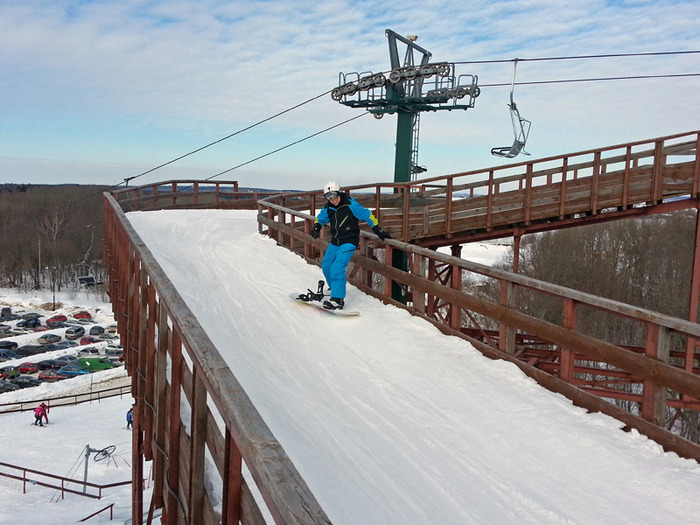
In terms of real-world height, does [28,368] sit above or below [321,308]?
below

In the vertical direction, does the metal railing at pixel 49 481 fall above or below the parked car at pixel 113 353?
above

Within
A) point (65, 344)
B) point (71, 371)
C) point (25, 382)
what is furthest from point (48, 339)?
point (25, 382)

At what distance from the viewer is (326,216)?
862 cm

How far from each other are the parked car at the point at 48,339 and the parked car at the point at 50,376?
1130cm

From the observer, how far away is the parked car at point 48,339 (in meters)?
54.2

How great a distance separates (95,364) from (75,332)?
44.0 feet

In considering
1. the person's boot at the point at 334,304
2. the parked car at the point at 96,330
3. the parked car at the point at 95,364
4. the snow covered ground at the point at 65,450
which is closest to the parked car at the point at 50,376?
the parked car at the point at 95,364

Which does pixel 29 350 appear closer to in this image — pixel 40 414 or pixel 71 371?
pixel 71 371

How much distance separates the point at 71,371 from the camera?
43688mm

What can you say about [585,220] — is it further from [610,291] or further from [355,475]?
[610,291]

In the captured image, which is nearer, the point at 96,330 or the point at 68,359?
the point at 68,359

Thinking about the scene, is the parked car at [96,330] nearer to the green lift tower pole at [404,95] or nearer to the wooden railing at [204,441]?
the green lift tower pole at [404,95]

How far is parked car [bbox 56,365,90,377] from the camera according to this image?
142 feet

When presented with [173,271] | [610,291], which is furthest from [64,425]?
[610,291]
